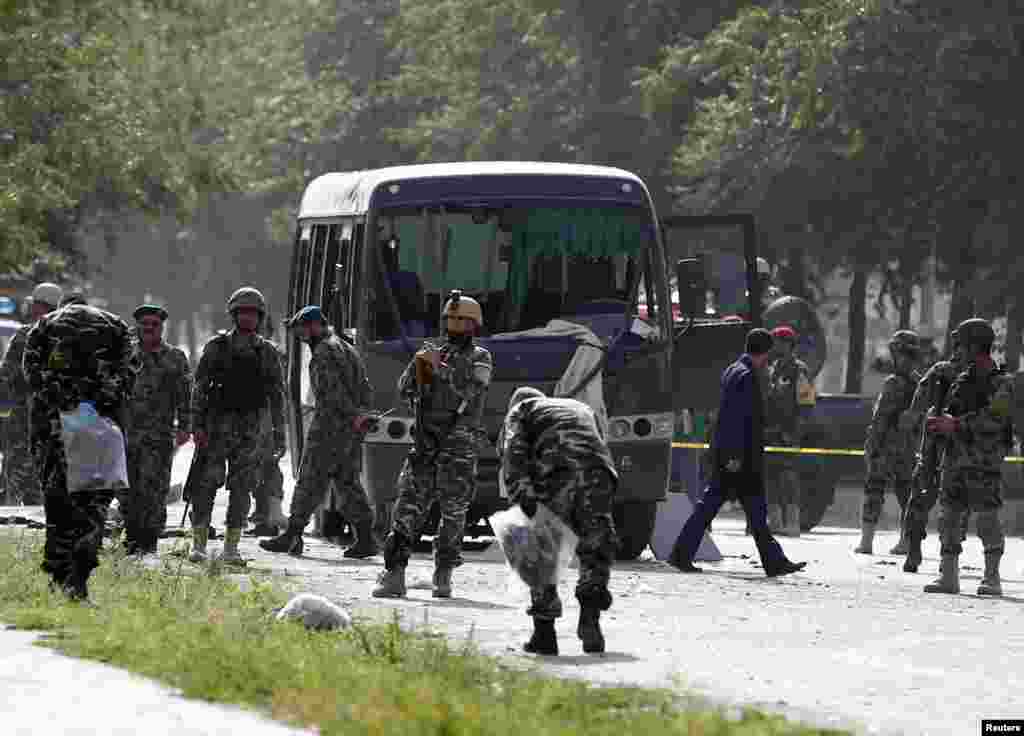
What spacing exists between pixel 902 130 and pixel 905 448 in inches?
495

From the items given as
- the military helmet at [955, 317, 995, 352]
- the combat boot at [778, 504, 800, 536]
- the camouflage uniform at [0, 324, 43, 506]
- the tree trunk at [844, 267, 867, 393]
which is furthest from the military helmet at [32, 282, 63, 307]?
the tree trunk at [844, 267, 867, 393]

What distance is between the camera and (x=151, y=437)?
1742 cm

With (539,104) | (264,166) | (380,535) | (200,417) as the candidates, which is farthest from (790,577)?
(264,166)

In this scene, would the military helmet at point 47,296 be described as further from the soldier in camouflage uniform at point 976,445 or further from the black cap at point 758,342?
the soldier in camouflage uniform at point 976,445

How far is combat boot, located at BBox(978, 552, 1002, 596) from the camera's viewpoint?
17406mm

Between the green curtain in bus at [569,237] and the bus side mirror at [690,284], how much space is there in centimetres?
39

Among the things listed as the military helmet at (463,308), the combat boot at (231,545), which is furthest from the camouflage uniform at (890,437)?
the military helmet at (463,308)

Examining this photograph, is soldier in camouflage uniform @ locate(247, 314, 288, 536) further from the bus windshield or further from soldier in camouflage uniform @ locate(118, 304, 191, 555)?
soldier in camouflage uniform @ locate(118, 304, 191, 555)

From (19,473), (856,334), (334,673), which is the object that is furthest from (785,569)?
(856,334)

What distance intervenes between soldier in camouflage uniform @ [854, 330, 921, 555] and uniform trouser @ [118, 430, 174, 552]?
6.46m

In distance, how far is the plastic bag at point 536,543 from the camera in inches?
493

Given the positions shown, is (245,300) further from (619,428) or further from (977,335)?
(977,335)

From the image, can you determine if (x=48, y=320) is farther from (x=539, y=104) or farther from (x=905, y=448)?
(x=539, y=104)

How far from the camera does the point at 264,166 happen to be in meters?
53.8
